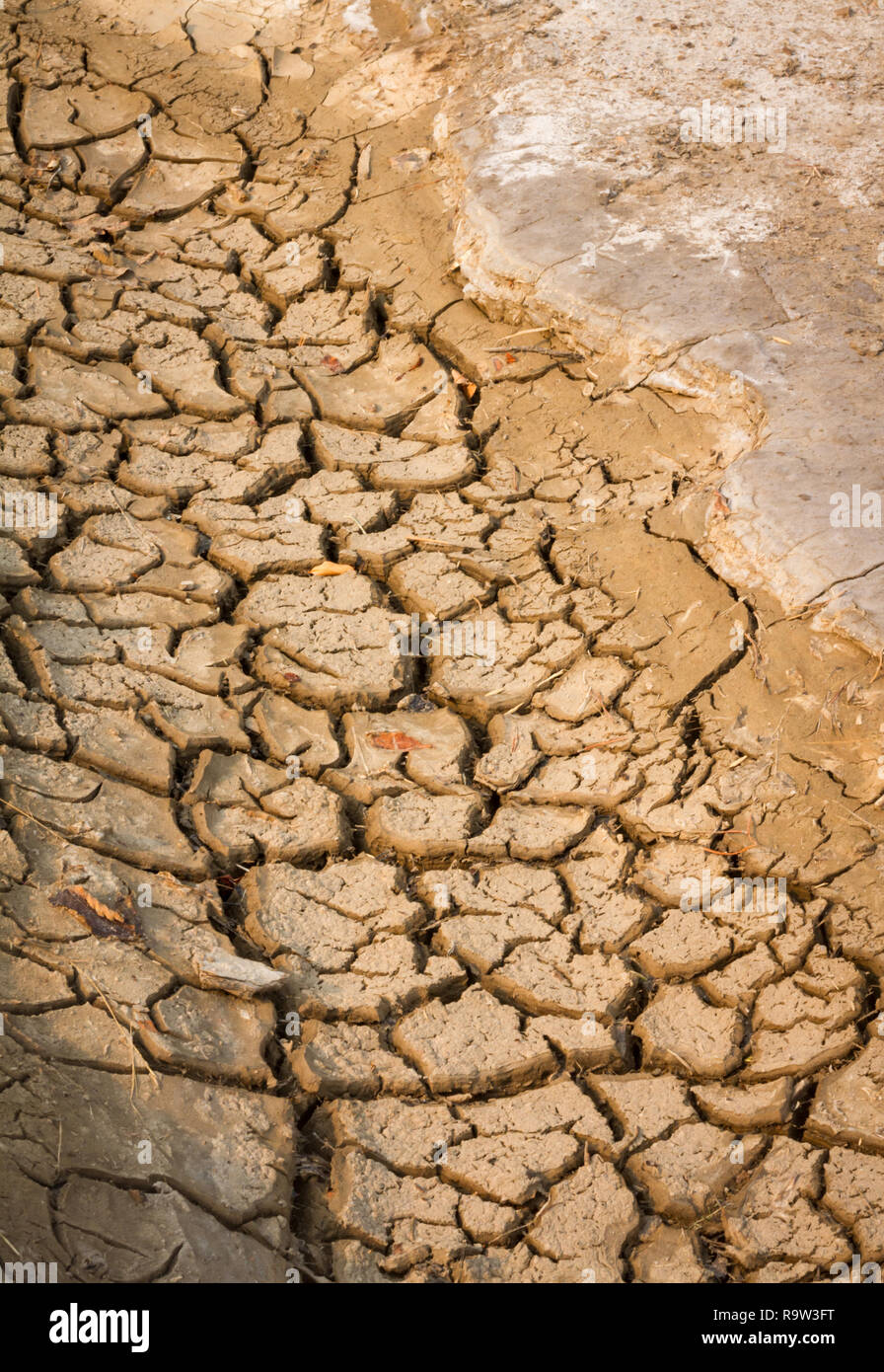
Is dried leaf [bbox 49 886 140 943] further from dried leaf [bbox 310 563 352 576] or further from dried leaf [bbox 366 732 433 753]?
dried leaf [bbox 310 563 352 576]

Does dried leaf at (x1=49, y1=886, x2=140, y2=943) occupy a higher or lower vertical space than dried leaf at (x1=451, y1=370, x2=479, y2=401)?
lower

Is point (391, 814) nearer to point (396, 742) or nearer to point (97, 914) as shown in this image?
point (396, 742)

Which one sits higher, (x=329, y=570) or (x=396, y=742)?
(x=329, y=570)

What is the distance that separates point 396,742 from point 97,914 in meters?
0.86

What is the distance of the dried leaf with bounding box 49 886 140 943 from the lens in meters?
2.37

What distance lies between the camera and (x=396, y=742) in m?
2.95

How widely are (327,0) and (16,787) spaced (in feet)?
13.9

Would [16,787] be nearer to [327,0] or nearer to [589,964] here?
[589,964]

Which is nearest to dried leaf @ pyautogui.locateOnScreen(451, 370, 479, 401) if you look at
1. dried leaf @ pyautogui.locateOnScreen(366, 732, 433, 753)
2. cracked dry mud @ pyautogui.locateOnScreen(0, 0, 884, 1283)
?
cracked dry mud @ pyautogui.locateOnScreen(0, 0, 884, 1283)

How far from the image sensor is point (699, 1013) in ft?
8.14

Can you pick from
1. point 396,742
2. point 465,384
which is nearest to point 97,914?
point 396,742

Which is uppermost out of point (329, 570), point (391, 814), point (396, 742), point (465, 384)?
point (465, 384)

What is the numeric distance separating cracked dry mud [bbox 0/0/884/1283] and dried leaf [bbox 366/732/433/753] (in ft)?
0.03

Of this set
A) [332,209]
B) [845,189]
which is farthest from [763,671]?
[332,209]
